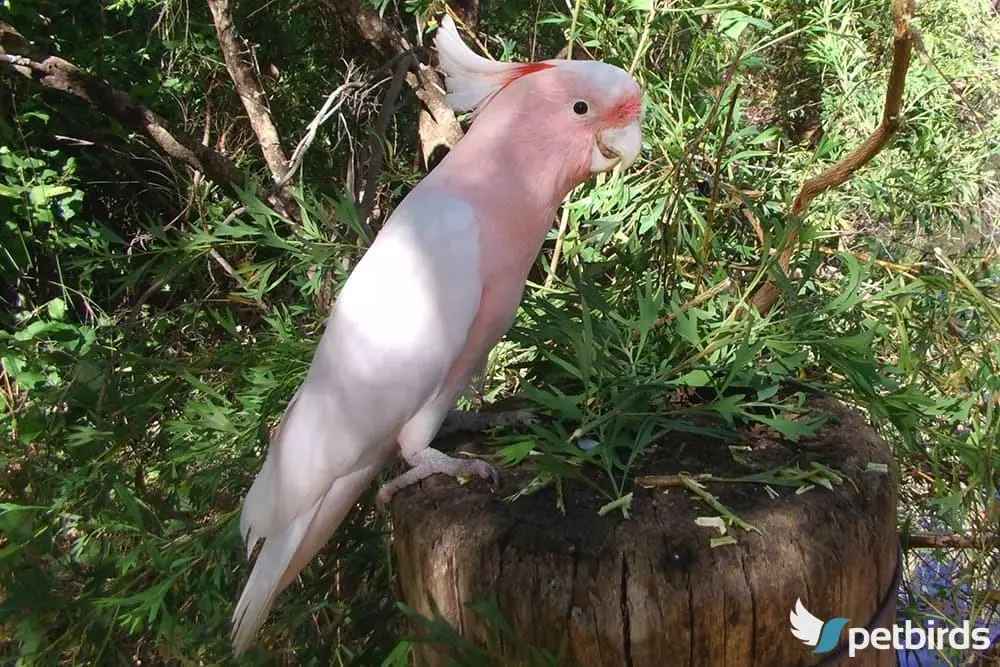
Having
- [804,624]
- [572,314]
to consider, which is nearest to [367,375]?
[572,314]

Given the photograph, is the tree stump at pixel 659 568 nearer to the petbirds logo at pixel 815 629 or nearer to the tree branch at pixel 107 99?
the petbirds logo at pixel 815 629

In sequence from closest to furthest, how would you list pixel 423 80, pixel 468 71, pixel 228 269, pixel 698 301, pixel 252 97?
pixel 468 71
pixel 698 301
pixel 228 269
pixel 423 80
pixel 252 97

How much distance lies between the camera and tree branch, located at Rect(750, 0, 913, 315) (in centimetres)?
79

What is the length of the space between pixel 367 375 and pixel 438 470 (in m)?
0.15

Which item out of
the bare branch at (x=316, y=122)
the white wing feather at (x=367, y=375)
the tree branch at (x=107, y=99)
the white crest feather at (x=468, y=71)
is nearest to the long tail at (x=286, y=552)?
the white wing feather at (x=367, y=375)

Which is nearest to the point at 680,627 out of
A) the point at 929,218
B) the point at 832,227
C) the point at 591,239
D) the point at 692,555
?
the point at 692,555

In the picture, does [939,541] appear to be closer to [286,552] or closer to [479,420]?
[479,420]

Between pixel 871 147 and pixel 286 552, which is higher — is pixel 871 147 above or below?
above

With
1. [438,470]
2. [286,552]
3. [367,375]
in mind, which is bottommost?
[286,552]

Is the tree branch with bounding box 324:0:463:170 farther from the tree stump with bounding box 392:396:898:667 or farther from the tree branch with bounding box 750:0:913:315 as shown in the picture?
the tree stump with bounding box 392:396:898:667

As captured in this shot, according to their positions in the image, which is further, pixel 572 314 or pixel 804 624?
pixel 572 314

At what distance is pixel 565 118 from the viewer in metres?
0.99

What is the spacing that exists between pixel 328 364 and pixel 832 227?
122cm

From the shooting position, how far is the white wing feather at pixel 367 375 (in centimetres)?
91
